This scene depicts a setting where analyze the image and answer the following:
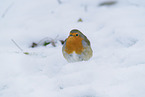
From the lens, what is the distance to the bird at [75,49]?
10.5 ft

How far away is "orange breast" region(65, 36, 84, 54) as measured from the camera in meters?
3.20

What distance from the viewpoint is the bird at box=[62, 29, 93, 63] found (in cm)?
320

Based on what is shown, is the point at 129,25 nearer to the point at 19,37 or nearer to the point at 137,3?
the point at 137,3

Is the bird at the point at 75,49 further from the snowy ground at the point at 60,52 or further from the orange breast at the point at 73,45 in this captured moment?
the snowy ground at the point at 60,52

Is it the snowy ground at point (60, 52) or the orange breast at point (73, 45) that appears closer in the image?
the snowy ground at point (60, 52)

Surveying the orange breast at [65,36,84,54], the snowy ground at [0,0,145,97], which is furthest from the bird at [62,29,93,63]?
the snowy ground at [0,0,145,97]

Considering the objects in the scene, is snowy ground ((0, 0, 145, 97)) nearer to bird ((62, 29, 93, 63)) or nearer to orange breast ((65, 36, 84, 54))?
bird ((62, 29, 93, 63))

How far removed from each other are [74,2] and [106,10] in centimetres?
106

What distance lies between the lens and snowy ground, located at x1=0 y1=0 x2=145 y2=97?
2352mm

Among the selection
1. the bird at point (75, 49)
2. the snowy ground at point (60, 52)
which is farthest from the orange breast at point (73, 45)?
the snowy ground at point (60, 52)

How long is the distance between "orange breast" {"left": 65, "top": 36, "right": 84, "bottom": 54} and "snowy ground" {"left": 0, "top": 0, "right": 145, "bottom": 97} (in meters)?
0.25

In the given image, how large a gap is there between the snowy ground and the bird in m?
0.13

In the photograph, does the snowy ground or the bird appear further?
the bird

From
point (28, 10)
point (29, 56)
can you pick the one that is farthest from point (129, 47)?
point (28, 10)
